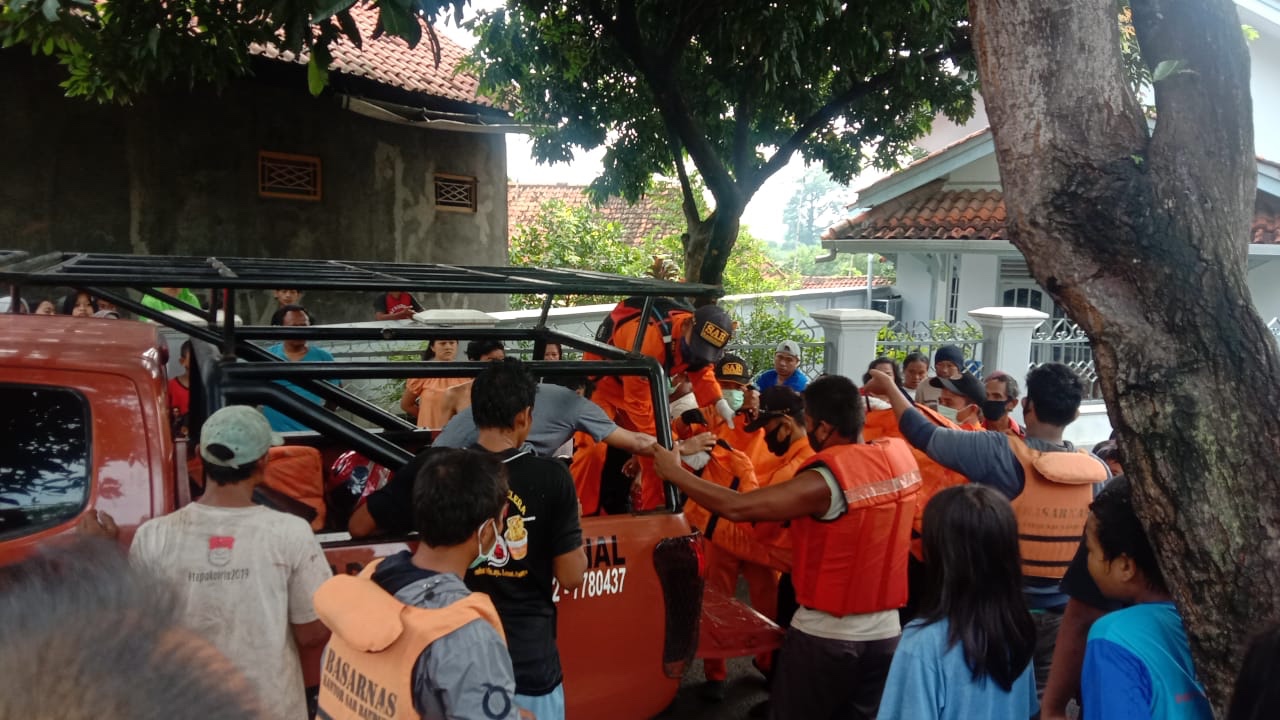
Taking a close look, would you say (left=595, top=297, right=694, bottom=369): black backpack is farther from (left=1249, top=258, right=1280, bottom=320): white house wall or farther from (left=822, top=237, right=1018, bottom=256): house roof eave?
(left=1249, top=258, right=1280, bottom=320): white house wall

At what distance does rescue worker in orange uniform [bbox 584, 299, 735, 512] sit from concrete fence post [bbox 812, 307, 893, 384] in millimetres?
2940

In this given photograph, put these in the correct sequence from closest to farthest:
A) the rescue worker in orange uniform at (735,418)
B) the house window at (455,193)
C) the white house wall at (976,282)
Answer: the rescue worker in orange uniform at (735,418), the white house wall at (976,282), the house window at (455,193)

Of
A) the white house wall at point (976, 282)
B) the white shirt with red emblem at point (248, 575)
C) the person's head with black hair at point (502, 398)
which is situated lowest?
the white shirt with red emblem at point (248, 575)

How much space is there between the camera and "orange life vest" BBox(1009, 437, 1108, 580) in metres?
3.46

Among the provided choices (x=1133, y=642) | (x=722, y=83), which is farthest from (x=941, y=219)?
(x=1133, y=642)

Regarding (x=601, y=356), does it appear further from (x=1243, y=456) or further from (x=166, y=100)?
(x=166, y=100)

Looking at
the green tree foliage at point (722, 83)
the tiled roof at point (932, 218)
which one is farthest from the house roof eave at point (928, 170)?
the green tree foliage at point (722, 83)

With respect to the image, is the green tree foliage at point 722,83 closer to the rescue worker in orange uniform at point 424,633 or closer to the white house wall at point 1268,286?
the white house wall at point 1268,286

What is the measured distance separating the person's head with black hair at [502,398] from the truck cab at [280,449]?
403 mm

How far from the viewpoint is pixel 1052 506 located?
350cm

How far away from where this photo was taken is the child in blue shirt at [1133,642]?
1.92 metres

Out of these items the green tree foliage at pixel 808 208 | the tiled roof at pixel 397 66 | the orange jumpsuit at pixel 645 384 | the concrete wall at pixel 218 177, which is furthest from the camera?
the green tree foliage at pixel 808 208

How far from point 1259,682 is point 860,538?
71.9 inches

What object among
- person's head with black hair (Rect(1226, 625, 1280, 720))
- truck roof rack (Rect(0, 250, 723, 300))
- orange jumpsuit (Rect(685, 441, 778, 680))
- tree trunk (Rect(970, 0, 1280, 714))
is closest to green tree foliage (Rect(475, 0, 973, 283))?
orange jumpsuit (Rect(685, 441, 778, 680))
